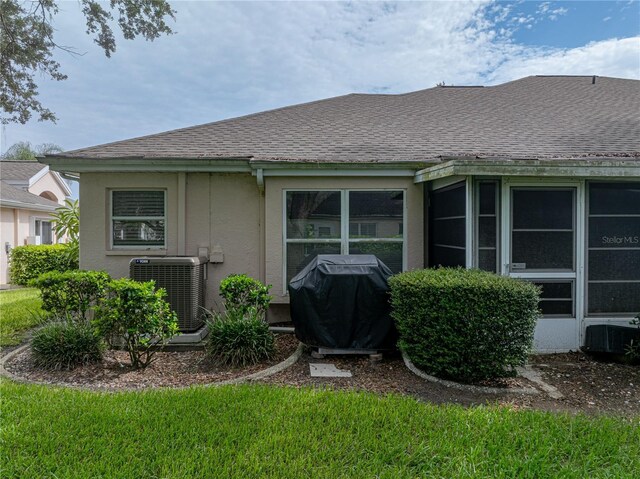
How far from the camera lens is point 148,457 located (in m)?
2.68

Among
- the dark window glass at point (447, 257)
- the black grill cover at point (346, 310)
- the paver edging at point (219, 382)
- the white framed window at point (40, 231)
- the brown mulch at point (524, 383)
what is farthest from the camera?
the white framed window at point (40, 231)

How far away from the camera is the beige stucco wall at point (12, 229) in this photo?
14.1m

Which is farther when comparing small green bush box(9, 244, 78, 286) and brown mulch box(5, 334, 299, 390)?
small green bush box(9, 244, 78, 286)

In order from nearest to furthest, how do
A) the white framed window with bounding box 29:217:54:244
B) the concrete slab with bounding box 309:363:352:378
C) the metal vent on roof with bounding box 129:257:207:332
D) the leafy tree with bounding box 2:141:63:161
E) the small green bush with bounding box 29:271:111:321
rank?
the concrete slab with bounding box 309:363:352:378, the small green bush with bounding box 29:271:111:321, the metal vent on roof with bounding box 129:257:207:332, the white framed window with bounding box 29:217:54:244, the leafy tree with bounding box 2:141:63:161

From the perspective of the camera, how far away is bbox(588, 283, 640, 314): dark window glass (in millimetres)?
5652

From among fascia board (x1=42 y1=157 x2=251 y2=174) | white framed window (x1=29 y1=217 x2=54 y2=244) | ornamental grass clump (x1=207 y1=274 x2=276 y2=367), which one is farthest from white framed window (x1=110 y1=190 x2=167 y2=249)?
white framed window (x1=29 y1=217 x2=54 y2=244)

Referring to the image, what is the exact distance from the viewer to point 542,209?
561cm

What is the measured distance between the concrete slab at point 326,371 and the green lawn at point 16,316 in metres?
4.90

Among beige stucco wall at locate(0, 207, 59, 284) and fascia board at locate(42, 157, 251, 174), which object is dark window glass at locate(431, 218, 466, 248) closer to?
fascia board at locate(42, 157, 251, 174)

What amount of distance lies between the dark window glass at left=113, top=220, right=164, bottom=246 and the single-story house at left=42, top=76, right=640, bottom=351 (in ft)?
0.08

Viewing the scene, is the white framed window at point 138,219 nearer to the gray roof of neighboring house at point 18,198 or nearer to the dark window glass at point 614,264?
the dark window glass at point 614,264

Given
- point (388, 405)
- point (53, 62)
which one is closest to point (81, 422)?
point (388, 405)

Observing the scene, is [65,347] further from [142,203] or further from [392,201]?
[392,201]

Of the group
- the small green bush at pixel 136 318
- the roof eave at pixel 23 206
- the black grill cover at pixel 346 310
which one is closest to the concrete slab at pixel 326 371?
the black grill cover at pixel 346 310
